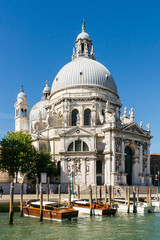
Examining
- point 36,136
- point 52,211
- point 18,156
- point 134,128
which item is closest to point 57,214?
point 52,211

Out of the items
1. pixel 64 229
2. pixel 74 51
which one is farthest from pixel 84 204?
pixel 74 51

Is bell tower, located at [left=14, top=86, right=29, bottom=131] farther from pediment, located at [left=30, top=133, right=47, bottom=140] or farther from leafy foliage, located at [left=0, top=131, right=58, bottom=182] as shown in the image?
leafy foliage, located at [left=0, top=131, right=58, bottom=182]

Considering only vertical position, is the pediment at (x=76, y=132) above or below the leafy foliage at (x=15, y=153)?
above

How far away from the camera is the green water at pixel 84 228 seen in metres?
20.4

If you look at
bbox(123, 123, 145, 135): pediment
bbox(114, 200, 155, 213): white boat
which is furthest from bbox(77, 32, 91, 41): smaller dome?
bbox(114, 200, 155, 213): white boat

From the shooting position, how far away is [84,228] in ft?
75.7

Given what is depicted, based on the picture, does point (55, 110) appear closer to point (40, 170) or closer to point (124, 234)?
point (40, 170)

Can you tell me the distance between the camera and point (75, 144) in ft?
170

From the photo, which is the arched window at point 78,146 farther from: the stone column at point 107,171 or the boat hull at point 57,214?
the boat hull at point 57,214

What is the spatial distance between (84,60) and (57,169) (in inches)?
949

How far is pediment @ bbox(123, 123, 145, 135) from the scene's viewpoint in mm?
53272

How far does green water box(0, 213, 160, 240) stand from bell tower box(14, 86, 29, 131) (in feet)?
157

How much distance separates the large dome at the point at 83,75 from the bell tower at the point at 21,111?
12958 millimetres

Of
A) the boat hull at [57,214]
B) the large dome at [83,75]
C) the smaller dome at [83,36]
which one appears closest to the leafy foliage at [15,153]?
the boat hull at [57,214]
